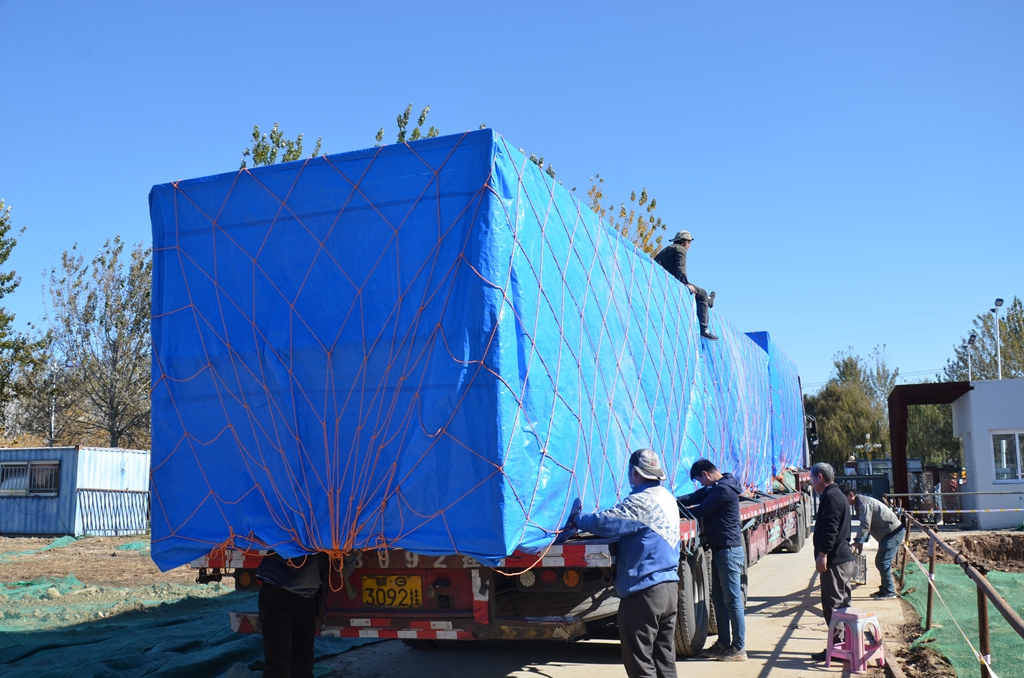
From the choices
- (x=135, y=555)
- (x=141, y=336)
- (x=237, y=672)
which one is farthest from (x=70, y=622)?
(x=141, y=336)

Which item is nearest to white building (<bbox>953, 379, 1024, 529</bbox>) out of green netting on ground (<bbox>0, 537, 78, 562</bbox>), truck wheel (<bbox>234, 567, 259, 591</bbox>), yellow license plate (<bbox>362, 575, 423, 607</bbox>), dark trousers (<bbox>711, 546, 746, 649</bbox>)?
dark trousers (<bbox>711, 546, 746, 649</bbox>)

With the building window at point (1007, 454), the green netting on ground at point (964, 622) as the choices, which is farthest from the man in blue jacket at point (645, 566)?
the building window at point (1007, 454)

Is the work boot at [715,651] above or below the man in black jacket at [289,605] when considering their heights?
below

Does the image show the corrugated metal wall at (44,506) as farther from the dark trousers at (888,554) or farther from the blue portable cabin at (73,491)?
the dark trousers at (888,554)

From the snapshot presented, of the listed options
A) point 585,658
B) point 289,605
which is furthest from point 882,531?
point 289,605

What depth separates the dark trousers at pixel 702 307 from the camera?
936 cm

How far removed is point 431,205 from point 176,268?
1877 mm

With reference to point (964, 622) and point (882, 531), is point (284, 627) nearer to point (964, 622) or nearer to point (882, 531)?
point (964, 622)

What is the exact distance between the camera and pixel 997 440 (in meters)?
23.4

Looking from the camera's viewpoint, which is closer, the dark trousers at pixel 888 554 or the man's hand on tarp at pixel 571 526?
the man's hand on tarp at pixel 571 526

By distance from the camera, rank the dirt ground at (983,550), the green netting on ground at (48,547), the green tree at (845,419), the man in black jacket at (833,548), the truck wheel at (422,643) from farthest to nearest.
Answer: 1. the green tree at (845,419)
2. the green netting on ground at (48,547)
3. the dirt ground at (983,550)
4. the truck wheel at (422,643)
5. the man in black jacket at (833,548)

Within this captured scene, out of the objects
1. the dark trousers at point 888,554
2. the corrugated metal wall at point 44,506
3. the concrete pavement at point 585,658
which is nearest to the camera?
the concrete pavement at point 585,658

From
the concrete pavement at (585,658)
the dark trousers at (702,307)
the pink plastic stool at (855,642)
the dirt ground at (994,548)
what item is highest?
the dark trousers at (702,307)

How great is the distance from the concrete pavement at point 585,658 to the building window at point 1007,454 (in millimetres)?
16284
